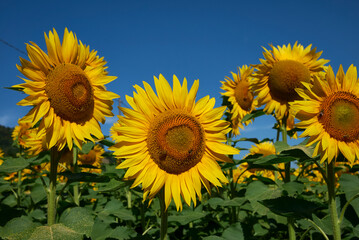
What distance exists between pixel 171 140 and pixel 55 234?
3.68 feet

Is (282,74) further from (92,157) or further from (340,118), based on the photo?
(92,157)

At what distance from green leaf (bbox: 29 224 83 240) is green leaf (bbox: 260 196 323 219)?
160 cm

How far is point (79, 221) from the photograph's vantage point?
2.43 meters

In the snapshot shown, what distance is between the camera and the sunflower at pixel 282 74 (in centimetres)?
373

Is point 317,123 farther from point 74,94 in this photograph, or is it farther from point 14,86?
point 14,86

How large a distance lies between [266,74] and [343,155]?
1.69 m

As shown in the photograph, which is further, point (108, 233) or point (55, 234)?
point (108, 233)

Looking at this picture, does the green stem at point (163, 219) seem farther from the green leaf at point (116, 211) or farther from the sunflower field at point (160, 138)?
the green leaf at point (116, 211)

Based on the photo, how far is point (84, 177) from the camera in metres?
2.56

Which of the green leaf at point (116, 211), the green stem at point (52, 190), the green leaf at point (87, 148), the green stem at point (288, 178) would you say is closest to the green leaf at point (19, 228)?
the green stem at point (52, 190)

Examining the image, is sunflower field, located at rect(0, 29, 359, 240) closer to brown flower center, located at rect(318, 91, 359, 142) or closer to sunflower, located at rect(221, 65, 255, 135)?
brown flower center, located at rect(318, 91, 359, 142)

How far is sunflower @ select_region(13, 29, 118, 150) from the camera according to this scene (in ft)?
8.28

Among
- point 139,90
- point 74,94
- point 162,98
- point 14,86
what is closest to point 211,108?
point 162,98

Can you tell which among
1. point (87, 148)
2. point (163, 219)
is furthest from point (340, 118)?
point (87, 148)
